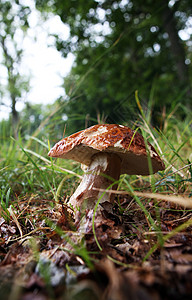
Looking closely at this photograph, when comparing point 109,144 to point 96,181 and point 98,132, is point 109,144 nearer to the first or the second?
point 98,132

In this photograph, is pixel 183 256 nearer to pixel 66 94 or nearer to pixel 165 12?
pixel 66 94

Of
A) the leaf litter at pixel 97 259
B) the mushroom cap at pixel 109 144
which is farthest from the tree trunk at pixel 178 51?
the leaf litter at pixel 97 259

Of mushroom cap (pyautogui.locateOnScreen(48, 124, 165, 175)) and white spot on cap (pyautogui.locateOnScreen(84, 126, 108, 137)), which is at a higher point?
white spot on cap (pyautogui.locateOnScreen(84, 126, 108, 137))

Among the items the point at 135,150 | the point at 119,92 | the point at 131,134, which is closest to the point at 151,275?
the point at 135,150

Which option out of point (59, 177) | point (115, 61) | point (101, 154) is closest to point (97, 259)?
point (101, 154)

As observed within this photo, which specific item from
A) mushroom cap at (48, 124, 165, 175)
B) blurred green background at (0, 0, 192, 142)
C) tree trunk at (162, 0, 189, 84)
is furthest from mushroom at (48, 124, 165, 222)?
tree trunk at (162, 0, 189, 84)

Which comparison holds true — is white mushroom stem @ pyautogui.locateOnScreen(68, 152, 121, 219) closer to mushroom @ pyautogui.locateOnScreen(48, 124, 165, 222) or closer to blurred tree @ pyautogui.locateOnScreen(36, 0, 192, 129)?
mushroom @ pyautogui.locateOnScreen(48, 124, 165, 222)

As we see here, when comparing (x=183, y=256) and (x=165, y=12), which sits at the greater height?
(x=165, y=12)
